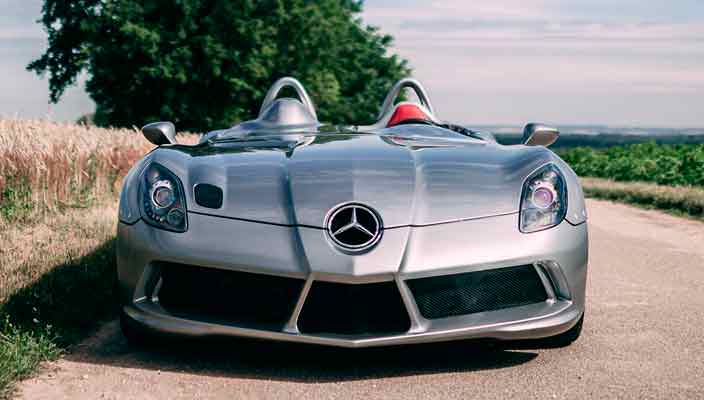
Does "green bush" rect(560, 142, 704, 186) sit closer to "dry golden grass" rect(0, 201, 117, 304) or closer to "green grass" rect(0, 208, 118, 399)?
"dry golden grass" rect(0, 201, 117, 304)

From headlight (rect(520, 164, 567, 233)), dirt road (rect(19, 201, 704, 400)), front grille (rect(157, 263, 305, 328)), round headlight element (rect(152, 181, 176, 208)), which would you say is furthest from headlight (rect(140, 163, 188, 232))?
headlight (rect(520, 164, 567, 233))

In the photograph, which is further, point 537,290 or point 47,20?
point 47,20

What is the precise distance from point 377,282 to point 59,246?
3646mm

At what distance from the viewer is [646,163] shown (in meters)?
25.9

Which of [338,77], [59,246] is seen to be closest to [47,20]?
[338,77]

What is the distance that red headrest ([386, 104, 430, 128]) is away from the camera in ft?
21.0

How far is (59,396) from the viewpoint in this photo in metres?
3.59

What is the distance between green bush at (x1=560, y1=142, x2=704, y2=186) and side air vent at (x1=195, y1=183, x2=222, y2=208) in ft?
56.9

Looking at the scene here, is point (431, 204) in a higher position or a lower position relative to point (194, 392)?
higher

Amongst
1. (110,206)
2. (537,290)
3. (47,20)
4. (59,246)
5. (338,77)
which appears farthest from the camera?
(338,77)

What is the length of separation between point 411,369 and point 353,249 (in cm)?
59

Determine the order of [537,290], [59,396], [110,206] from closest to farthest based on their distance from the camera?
[59,396], [537,290], [110,206]

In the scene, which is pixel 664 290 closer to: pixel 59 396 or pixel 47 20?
pixel 59 396

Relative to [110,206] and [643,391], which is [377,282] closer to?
Answer: [643,391]
